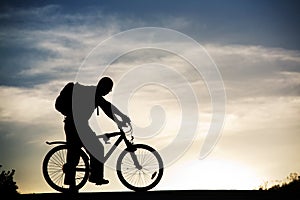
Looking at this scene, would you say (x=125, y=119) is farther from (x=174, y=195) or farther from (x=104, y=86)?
(x=174, y=195)

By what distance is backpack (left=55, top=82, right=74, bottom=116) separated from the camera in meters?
10.9

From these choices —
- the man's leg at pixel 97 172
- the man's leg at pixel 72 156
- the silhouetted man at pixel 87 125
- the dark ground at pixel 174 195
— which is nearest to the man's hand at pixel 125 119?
the silhouetted man at pixel 87 125

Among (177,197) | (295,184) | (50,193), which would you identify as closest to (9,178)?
(50,193)

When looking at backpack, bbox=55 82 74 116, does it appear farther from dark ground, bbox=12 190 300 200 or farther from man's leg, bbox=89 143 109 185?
dark ground, bbox=12 190 300 200

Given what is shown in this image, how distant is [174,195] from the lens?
10641 millimetres

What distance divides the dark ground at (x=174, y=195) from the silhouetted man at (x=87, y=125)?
0.58 m

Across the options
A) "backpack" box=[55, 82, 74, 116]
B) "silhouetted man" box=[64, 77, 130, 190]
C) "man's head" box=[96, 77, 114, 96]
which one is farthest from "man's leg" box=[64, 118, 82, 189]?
"man's head" box=[96, 77, 114, 96]

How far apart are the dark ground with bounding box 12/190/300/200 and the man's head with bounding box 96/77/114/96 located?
2.24 m

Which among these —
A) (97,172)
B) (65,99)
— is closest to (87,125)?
(65,99)

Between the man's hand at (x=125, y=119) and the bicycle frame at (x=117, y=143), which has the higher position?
the man's hand at (x=125, y=119)

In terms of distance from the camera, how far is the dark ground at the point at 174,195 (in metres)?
10.2

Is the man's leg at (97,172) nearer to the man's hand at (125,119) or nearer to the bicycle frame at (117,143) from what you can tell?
the bicycle frame at (117,143)

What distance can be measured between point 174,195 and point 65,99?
3.15 meters

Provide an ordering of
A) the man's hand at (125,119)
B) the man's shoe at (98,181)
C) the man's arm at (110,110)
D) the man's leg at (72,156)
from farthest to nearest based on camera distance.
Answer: the man's hand at (125,119) < the man's leg at (72,156) < the man's shoe at (98,181) < the man's arm at (110,110)
